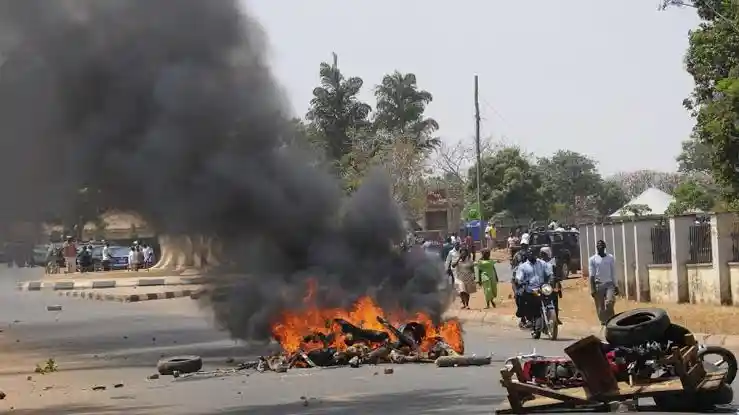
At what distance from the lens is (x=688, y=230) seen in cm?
2245

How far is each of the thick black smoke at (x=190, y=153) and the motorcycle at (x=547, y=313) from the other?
2.57 metres

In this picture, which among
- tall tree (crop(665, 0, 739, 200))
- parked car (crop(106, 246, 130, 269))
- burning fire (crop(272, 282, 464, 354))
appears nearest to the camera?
burning fire (crop(272, 282, 464, 354))

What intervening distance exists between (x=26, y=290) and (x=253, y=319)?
2787 cm

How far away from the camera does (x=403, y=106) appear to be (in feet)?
202

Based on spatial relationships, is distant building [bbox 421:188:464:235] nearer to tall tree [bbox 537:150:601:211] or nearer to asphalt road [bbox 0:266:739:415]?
tall tree [bbox 537:150:601:211]

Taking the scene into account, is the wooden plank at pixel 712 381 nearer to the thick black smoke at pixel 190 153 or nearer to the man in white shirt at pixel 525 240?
the thick black smoke at pixel 190 153

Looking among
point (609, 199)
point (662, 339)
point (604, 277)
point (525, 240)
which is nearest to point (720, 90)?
point (604, 277)

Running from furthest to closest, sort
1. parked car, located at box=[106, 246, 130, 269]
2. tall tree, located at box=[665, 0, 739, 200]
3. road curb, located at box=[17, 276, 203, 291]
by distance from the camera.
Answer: parked car, located at box=[106, 246, 130, 269] → road curb, located at box=[17, 276, 203, 291] → tall tree, located at box=[665, 0, 739, 200]

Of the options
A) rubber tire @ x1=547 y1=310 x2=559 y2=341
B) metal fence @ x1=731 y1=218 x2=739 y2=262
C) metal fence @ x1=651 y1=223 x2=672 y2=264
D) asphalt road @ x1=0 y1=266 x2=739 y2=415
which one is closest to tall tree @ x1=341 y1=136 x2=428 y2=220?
metal fence @ x1=651 y1=223 x2=672 y2=264

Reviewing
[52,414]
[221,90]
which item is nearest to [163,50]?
[221,90]

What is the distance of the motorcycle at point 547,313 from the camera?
56.6ft

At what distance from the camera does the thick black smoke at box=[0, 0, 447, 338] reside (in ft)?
47.8

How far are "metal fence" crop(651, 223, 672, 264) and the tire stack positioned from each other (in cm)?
1460

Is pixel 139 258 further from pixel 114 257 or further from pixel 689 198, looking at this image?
pixel 689 198
